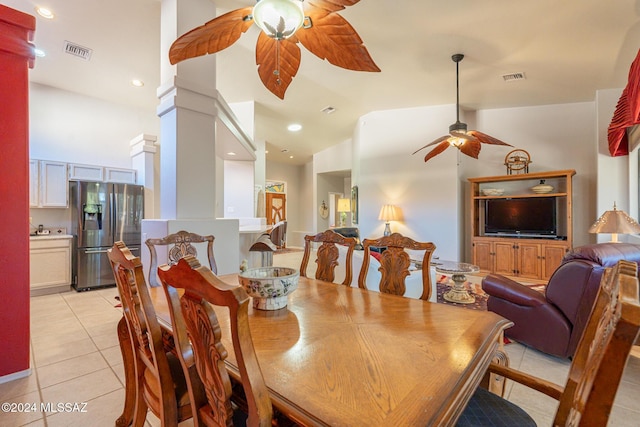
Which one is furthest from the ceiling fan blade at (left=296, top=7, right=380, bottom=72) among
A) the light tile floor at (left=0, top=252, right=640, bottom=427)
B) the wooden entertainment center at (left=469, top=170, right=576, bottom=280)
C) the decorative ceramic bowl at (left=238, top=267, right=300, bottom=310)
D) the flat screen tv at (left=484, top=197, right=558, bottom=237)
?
the flat screen tv at (left=484, top=197, right=558, bottom=237)

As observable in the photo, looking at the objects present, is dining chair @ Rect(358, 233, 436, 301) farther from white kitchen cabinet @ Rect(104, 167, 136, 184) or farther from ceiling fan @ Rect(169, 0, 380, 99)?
white kitchen cabinet @ Rect(104, 167, 136, 184)

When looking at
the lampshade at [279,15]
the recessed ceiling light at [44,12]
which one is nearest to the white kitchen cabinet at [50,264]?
the recessed ceiling light at [44,12]

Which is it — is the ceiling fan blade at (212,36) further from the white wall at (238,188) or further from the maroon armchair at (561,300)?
the white wall at (238,188)

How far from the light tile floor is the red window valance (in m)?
2.21

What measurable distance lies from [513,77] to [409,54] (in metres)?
1.78

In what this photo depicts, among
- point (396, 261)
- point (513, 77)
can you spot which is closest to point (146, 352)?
point (396, 261)

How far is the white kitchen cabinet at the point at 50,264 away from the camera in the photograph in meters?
3.92

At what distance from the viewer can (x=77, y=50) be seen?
343 cm

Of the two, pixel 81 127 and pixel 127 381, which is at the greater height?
pixel 81 127

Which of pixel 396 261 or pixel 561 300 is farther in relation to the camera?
pixel 561 300

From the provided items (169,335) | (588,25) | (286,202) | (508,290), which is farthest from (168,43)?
(286,202)

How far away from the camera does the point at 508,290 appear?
241cm

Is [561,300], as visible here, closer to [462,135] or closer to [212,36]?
[462,135]

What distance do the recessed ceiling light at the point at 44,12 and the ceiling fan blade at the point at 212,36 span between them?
2419mm
